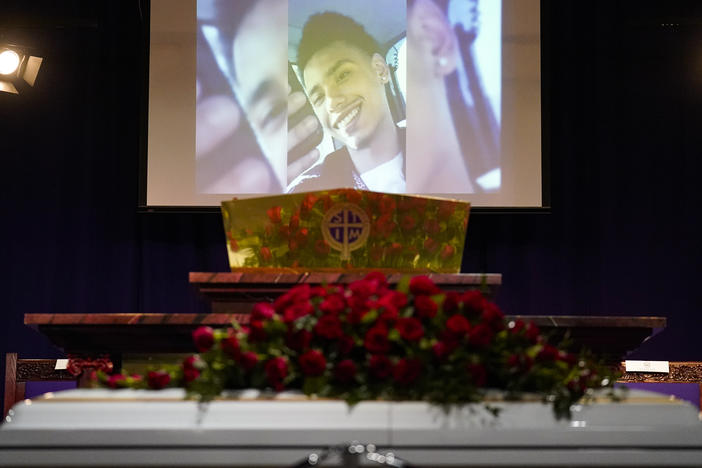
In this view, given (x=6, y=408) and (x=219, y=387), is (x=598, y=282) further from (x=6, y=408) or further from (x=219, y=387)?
(x=219, y=387)

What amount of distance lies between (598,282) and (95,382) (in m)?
3.69

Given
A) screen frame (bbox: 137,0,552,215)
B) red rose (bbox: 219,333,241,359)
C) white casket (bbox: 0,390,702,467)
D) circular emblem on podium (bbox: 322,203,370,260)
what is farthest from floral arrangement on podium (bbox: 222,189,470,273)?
screen frame (bbox: 137,0,552,215)

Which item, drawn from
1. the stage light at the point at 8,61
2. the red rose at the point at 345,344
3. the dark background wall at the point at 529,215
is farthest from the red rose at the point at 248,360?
the stage light at the point at 8,61

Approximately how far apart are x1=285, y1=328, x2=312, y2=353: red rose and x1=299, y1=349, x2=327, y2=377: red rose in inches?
1.5

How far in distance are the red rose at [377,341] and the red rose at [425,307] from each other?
0.09 meters

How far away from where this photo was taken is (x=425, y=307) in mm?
1362

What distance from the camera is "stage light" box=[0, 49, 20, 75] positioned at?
438 centimetres

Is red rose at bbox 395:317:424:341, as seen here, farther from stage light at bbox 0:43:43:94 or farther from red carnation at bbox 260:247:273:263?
stage light at bbox 0:43:43:94

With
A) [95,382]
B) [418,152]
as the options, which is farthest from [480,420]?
[418,152]

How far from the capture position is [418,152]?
4.55m

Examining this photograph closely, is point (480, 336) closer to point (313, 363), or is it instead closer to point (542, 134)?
point (313, 363)

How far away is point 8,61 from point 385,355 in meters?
3.69

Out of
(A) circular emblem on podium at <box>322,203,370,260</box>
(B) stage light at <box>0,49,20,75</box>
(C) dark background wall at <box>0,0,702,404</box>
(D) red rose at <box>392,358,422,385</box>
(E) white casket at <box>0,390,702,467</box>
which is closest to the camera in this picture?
(E) white casket at <box>0,390,702,467</box>

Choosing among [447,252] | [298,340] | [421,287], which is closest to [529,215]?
[447,252]
